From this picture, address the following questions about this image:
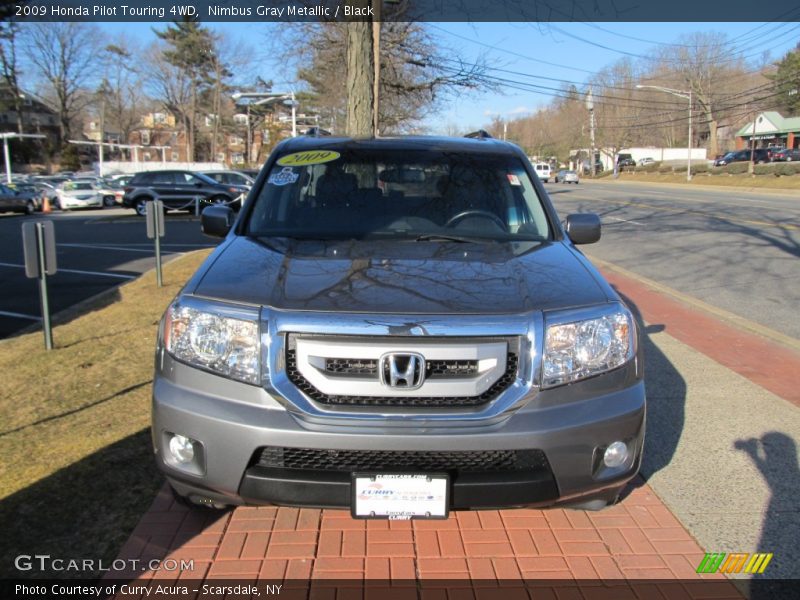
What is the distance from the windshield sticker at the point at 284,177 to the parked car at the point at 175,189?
77.2 ft

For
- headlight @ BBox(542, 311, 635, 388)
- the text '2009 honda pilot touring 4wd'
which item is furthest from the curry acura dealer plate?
headlight @ BBox(542, 311, 635, 388)

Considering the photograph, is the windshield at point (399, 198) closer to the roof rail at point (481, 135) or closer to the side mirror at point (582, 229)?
the side mirror at point (582, 229)

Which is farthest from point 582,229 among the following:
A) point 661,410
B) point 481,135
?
point 661,410

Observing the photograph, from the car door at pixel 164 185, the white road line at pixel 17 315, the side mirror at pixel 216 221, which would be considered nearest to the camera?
the side mirror at pixel 216 221

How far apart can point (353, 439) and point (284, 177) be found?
2.09 metres

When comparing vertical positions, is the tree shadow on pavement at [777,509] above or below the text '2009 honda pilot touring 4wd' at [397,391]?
below

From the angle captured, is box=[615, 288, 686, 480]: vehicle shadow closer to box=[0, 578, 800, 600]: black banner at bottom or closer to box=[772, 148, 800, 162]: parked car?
box=[0, 578, 800, 600]: black banner at bottom

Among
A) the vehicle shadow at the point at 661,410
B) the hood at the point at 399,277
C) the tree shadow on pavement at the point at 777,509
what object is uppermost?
the hood at the point at 399,277

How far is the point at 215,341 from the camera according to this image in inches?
102

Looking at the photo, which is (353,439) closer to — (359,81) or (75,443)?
(75,443)

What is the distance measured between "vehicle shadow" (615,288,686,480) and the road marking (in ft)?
4.42

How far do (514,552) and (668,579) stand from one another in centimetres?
63

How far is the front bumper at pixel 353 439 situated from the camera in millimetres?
2396

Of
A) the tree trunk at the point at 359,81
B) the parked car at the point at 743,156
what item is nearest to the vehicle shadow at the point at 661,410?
the tree trunk at the point at 359,81
